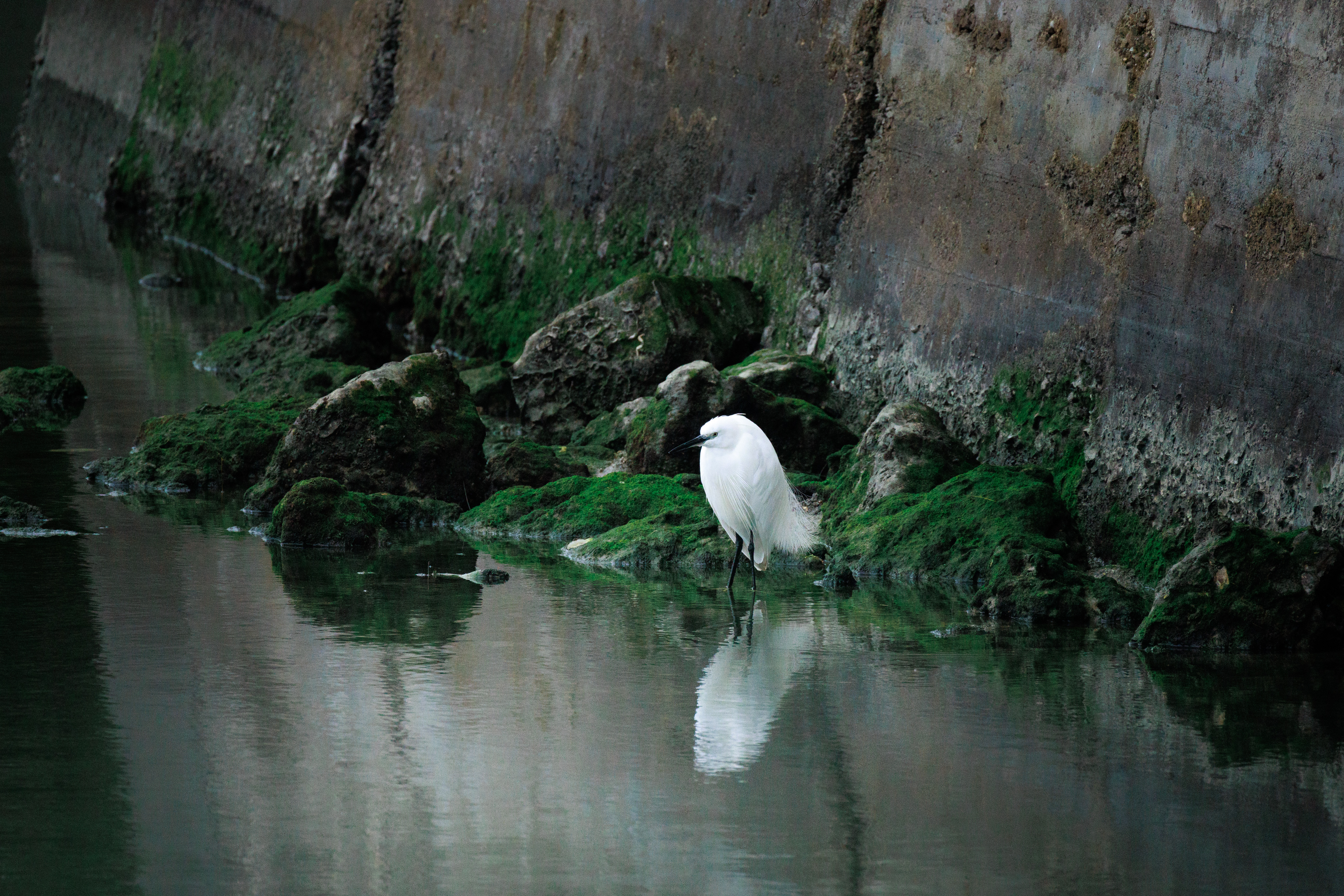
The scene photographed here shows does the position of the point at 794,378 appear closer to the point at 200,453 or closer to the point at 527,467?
the point at 527,467

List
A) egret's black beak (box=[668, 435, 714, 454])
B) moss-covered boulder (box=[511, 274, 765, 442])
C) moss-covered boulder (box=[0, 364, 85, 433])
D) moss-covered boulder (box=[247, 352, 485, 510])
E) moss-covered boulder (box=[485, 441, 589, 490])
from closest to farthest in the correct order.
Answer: egret's black beak (box=[668, 435, 714, 454]) → moss-covered boulder (box=[247, 352, 485, 510]) → moss-covered boulder (box=[485, 441, 589, 490]) → moss-covered boulder (box=[511, 274, 765, 442]) → moss-covered boulder (box=[0, 364, 85, 433])

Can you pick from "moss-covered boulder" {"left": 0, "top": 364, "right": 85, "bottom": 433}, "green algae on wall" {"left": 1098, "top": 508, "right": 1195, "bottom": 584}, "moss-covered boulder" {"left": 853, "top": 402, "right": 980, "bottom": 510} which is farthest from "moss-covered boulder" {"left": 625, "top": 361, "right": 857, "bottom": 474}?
"moss-covered boulder" {"left": 0, "top": 364, "right": 85, "bottom": 433}

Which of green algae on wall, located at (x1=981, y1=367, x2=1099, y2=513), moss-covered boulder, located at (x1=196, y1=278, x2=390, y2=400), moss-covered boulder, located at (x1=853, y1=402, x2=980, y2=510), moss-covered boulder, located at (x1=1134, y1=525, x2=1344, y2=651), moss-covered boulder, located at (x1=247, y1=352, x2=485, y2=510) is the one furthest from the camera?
moss-covered boulder, located at (x1=196, y1=278, x2=390, y2=400)

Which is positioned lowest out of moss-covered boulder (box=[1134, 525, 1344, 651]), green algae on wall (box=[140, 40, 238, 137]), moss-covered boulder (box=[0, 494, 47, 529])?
moss-covered boulder (box=[1134, 525, 1344, 651])

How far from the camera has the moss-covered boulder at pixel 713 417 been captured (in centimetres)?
970

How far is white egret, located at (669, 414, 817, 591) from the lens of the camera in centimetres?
805

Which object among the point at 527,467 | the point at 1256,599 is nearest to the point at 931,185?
the point at 527,467

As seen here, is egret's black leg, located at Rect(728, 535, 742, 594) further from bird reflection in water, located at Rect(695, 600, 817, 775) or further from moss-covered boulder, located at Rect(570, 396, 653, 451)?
moss-covered boulder, located at Rect(570, 396, 653, 451)

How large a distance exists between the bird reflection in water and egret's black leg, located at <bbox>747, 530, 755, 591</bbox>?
0.40 m

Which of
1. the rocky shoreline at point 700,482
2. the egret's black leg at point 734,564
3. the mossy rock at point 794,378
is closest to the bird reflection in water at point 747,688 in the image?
the egret's black leg at point 734,564

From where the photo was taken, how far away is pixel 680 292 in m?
11.5

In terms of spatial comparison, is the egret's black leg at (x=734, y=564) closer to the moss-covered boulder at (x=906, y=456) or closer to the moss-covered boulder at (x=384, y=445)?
the moss-covered boulder at (x=906, y=456)

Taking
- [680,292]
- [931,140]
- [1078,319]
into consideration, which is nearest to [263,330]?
[680,292]

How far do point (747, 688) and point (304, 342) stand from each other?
305 inches
